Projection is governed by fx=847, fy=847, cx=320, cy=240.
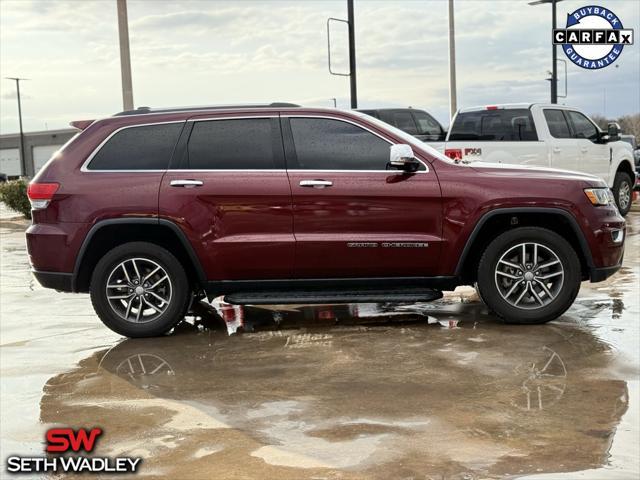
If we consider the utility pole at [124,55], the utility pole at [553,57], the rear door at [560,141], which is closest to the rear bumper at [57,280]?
the utility pole at [124,55]

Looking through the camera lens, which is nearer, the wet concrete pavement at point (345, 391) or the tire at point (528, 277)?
the wet concrete pavement at point (345, 391)

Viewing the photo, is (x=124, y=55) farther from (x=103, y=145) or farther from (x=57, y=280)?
(x=57, y=280)

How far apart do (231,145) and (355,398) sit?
113 inches

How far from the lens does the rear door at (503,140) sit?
49.6 ft

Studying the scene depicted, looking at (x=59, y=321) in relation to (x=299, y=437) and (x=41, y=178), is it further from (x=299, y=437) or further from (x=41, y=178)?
(x=299, y=437)

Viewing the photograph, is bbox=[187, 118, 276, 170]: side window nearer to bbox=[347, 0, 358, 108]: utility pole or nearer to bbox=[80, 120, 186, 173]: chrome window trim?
bbox=[80, 120, 186, 173]: chrome window trim

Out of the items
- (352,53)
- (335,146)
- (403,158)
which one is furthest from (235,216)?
(352,53)

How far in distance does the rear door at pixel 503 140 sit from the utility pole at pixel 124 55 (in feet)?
19.6

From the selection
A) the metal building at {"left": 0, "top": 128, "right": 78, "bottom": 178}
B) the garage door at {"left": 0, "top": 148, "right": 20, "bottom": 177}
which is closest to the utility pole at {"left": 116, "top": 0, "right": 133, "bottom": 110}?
the metal building at {"left": 0, "top": 128, "right": 78, "bottom": 178}

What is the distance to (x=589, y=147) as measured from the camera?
15.7 metres

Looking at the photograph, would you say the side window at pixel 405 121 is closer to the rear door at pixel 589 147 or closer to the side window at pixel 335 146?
the rear door at pixel 589 147

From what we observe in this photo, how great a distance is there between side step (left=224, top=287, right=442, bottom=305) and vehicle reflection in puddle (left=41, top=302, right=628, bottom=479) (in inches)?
11.9

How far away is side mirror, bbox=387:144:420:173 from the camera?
6.86m

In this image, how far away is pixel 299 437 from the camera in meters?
4.55
